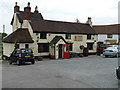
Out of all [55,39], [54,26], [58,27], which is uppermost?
[54,26]

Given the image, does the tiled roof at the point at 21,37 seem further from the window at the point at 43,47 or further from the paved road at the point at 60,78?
the paved road at the point at 60,78

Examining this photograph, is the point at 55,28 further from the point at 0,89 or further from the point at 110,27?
the point at 110,27

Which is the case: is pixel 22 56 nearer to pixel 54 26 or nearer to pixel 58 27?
pixel 54 26

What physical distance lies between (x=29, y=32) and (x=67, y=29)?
6550mm

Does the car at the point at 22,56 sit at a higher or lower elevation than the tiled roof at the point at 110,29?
lower

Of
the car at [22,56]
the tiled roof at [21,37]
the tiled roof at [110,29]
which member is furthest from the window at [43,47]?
the tiled roof at [110,29]

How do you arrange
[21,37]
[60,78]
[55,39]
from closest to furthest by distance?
1. [60,78]
2. [21,37]
3. [55,39]

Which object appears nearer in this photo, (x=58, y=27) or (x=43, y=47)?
(x=43, y=47)

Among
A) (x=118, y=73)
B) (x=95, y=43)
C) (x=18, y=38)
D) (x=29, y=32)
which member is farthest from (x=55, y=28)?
(x=118, y=73)

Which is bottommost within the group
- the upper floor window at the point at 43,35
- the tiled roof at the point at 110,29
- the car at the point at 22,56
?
the car at the point at 22,56

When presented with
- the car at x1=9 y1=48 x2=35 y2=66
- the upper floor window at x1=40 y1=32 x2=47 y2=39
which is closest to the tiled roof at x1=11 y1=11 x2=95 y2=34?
the upper floor window at x1=40 y1=32 x2=47 y2=39

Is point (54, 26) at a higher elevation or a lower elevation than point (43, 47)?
higher

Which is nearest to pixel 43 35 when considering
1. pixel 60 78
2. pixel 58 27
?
pixel 58 27

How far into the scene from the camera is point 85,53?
1129 inches
